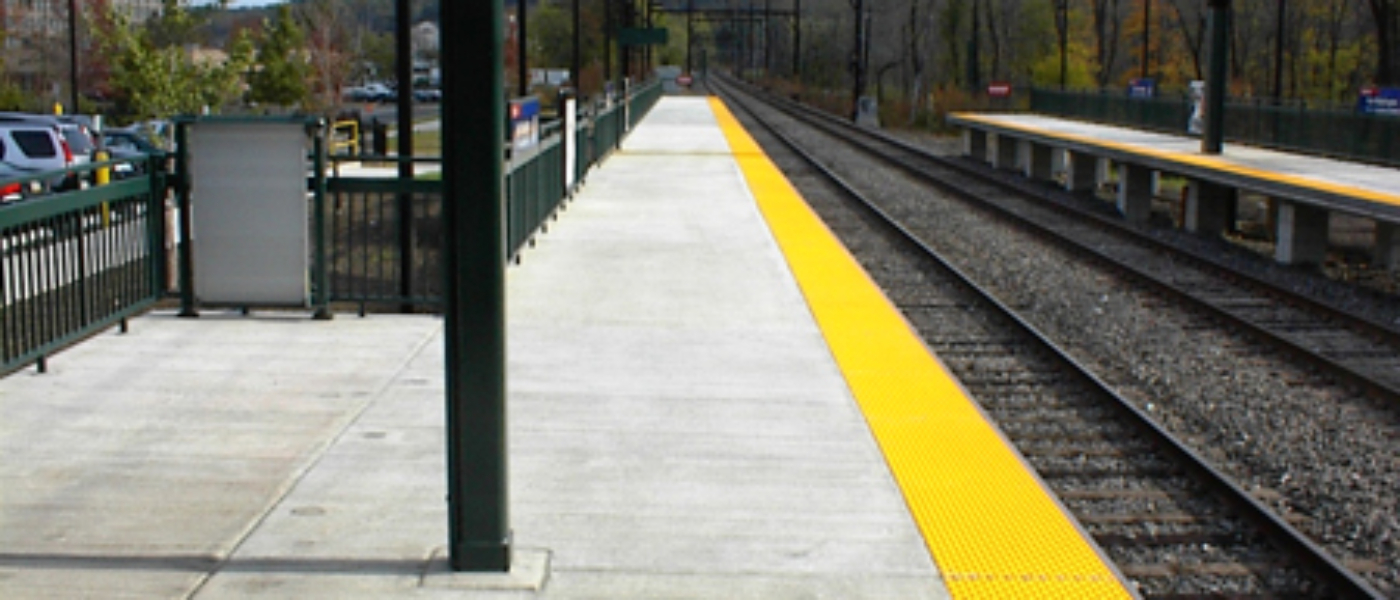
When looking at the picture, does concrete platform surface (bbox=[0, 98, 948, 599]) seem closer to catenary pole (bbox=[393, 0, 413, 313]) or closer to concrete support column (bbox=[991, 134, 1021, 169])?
catenary pole (bbox=[393, 0, 413, 313])

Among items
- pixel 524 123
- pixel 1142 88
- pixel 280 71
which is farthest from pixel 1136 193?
pixel 280 71

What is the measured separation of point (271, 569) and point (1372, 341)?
9.74 m

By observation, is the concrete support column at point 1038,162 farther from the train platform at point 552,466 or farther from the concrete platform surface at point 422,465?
the concrete platform surface at point 422,465

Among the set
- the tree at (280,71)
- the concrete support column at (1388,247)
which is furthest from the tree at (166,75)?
the concrete support column at (1388,247)

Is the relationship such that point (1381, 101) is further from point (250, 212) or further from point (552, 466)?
point (552, 466)

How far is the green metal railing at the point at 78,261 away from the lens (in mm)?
8680

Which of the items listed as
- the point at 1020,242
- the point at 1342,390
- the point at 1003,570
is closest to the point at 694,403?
the point at 1003,570

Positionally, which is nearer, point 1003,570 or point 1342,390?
point 1003,570

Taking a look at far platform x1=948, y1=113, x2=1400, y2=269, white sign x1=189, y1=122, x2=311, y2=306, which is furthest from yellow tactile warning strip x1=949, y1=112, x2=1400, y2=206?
white sign x1=189, y1=122, x2=311, y2=306

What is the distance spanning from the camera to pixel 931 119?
198ft

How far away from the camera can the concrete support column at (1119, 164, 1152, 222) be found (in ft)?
78.6

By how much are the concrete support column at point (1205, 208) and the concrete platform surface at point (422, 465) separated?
11805 mm

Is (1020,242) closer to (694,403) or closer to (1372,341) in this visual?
(1372,341)

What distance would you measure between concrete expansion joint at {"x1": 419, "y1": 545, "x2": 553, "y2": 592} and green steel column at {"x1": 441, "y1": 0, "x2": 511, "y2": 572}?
0.53ft
